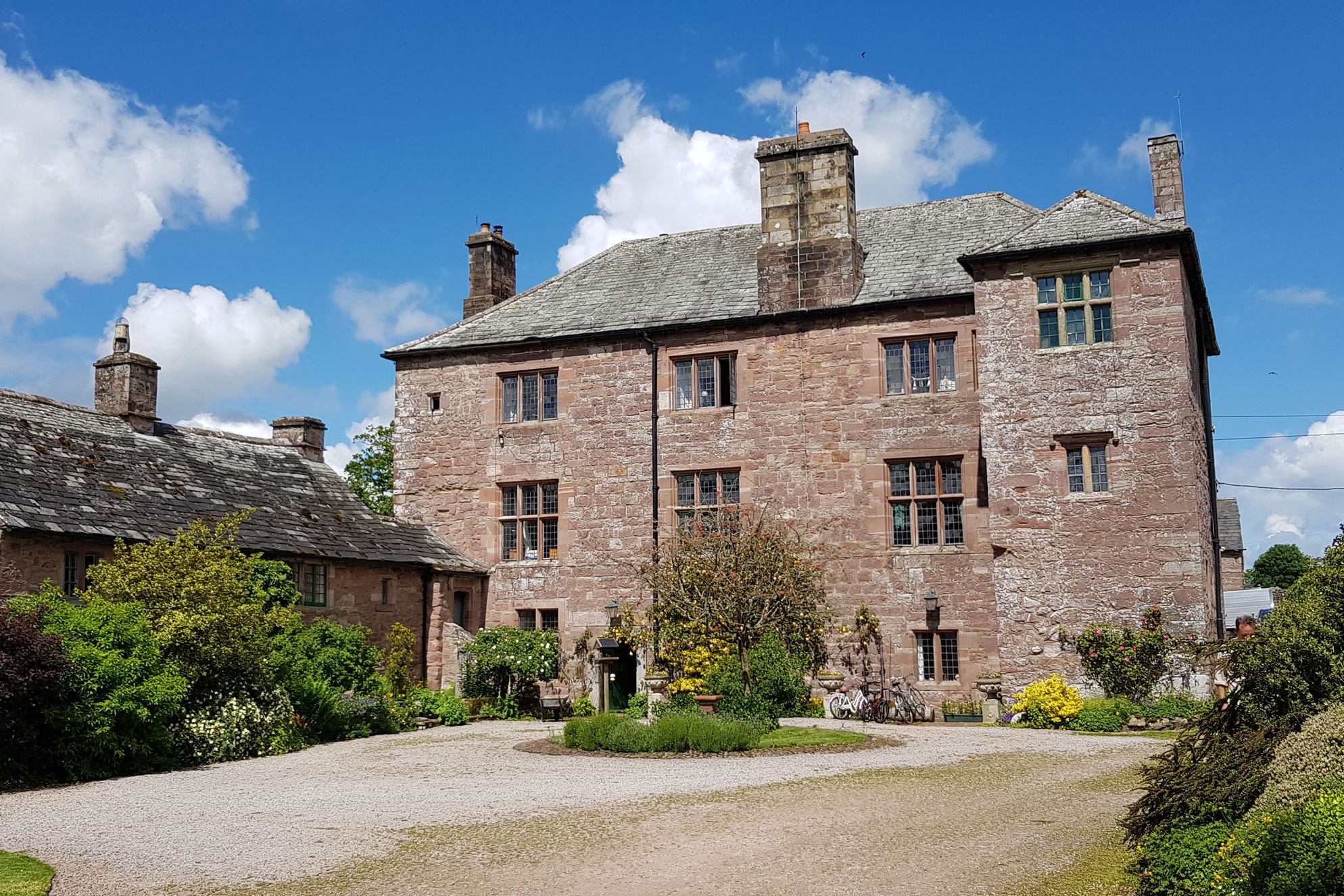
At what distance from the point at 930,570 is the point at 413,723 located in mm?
10930

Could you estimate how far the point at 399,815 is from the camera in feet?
39.0

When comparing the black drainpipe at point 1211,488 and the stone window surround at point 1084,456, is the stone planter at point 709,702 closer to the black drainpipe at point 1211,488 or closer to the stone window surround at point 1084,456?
the stone window surround at point 1084,456

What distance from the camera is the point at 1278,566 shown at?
71.4 m

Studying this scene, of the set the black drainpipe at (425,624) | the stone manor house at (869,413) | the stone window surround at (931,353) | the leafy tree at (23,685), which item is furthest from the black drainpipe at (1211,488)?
the leafy tree at (23,685)

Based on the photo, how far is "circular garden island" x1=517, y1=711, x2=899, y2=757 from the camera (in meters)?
16.8

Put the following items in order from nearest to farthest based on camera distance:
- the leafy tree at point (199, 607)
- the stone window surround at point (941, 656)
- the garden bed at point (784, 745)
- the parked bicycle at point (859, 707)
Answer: the garden bed at point (784, 745), the leafy tree at point (199, 607), the parked bicycle at point (859, 707), the stone window surround at point (941, 656)

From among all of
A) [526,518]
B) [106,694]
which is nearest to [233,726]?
[106,694]

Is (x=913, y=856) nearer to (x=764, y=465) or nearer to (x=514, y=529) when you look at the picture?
(x=764, y=465)

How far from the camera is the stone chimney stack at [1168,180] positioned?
23422 mm

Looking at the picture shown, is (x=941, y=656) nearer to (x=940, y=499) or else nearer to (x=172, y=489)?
(x=940, y=499)

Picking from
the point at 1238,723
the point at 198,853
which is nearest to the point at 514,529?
the point at 198,853

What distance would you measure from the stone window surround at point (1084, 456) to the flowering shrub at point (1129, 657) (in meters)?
2.31

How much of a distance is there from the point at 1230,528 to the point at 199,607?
5555 cm

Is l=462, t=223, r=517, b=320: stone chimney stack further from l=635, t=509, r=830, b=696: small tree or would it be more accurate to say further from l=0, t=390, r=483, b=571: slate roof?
l=635, t=509, r=830, b=696: small tree
